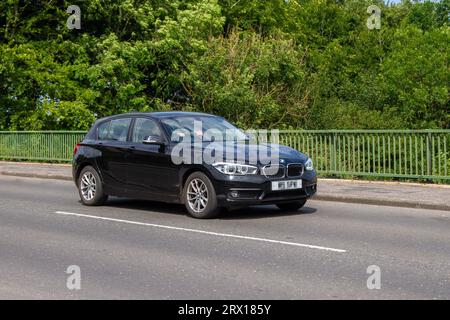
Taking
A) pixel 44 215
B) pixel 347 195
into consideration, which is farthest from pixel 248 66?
pixel 44 215

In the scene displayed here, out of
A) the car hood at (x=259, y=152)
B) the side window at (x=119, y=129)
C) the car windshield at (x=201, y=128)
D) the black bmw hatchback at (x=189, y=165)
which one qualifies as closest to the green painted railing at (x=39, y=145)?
the side window at (x=119, y=129)

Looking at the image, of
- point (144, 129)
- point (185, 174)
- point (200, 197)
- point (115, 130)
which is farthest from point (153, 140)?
point (115, 130)

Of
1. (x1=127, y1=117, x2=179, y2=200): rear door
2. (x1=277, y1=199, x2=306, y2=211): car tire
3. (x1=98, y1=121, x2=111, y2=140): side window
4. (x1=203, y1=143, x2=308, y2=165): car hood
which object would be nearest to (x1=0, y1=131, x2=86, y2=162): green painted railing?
(x1=98, y1=121, x2=111, y2=140): side window

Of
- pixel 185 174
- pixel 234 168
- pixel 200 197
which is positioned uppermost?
pixel 234 168

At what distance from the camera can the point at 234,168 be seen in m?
10.9

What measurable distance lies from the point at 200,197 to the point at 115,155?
223 centimetres

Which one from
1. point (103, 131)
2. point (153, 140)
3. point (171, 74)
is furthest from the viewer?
point (171, 74)

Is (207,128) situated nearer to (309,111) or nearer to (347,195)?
(347,195)

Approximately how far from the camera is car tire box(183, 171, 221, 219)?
11.0m

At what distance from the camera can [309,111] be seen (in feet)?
95.3

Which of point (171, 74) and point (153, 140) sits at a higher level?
point (171, 74)

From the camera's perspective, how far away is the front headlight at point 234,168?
1088 cm

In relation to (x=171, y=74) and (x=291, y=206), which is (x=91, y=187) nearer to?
(x=291, y=206)

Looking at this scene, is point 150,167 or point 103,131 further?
point 103,131
